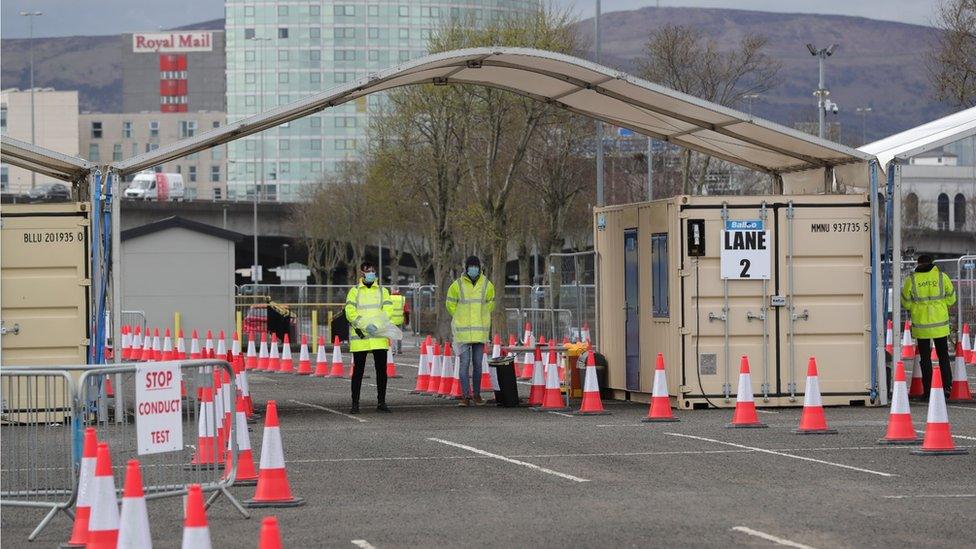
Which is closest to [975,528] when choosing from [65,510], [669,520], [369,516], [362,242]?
[669,520]

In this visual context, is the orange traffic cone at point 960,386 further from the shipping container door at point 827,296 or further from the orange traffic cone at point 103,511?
the orange traffic cone at point 103,511

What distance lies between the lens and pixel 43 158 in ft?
66.2

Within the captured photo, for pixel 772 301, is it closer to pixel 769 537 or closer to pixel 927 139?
pixel 927 139

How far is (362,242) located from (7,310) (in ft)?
268

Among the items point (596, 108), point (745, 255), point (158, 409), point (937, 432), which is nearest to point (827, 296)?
point (745, 255)

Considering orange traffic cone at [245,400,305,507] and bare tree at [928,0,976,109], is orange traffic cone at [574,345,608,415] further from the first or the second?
bare tree at [928,0,976,109]

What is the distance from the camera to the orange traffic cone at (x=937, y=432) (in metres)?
15.2

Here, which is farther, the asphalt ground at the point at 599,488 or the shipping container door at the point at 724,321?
the shipping container door at the point at 724,321

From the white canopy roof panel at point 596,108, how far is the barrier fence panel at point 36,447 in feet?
27.3

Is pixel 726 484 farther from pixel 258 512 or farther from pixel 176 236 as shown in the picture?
pixel 176 236

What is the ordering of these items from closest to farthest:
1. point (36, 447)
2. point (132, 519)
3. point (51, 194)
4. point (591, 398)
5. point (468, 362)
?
point (132, 519)
point (36, 447)
point (591, 398)
point (468, 362)
point (51, 194)

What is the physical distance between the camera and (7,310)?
794 inches

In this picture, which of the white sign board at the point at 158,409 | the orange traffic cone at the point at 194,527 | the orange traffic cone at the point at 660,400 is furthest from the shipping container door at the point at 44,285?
the orange traffic cone at the point at 194,527

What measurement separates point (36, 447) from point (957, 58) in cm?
3280
